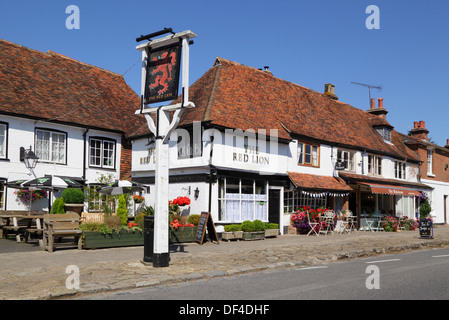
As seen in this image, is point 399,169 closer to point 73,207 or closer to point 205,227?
point 205,227

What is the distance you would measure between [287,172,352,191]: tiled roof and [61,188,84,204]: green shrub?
9.60m

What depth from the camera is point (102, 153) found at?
2259 cm

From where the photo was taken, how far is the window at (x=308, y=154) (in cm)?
2267

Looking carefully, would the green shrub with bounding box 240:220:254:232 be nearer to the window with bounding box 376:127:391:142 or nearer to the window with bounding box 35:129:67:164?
the window with bounding box 35:129:67:164

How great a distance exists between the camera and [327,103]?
28594mm

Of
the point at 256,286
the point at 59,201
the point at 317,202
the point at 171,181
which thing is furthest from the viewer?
the point at 317,202

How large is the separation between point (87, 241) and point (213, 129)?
708 centimetres

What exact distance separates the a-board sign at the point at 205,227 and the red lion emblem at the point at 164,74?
668cm

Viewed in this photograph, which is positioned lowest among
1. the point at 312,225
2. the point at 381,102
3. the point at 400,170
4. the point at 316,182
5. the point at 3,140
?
the point at 312,225

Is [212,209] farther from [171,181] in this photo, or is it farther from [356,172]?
[356,172]

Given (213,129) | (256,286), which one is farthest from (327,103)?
(256,286)

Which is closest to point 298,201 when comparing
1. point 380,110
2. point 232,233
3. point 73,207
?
point 232,233

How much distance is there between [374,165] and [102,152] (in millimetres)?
16747

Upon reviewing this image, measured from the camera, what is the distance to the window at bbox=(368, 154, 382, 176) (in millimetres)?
28062
